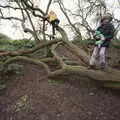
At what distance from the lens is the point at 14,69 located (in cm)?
933

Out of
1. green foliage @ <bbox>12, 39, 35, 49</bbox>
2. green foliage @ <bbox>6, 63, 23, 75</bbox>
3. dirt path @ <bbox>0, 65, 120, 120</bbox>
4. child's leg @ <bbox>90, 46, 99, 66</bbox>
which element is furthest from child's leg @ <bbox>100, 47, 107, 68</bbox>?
green foliage @ <bbox>12, 39, 35, 49</bbox>

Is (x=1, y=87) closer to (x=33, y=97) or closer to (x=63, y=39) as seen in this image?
(x=33, y=97)

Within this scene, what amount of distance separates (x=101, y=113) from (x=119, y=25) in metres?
4.95

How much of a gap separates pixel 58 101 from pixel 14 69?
9.62 feet

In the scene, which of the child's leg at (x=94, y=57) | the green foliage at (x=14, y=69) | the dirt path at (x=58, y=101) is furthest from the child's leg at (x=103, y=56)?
the green foliage at (x=14, y=69)

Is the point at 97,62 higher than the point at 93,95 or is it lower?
higher

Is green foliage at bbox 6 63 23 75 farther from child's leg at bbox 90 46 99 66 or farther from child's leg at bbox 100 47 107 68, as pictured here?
child's leg at bbox 100 47 107 68

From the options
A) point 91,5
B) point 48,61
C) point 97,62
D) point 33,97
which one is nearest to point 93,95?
point 97,62

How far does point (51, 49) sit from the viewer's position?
8.73 metres

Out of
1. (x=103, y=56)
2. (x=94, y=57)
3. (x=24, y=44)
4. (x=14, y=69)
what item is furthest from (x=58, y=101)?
(x=24, y=44)

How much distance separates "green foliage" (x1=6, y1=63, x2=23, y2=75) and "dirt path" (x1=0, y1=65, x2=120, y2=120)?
633 millimetres

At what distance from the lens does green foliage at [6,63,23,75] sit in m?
9.15

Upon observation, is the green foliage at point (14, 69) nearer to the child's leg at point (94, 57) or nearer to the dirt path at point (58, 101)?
the dirt path at point (58, 101)

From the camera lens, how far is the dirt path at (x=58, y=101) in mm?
6672
